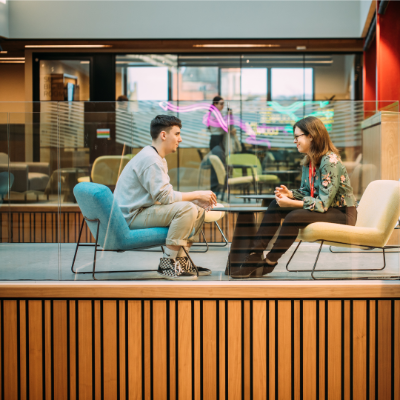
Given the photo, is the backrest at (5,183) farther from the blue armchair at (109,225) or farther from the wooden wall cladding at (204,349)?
the wooden wall cladding at (204,349)

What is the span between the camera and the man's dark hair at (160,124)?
2135 millimetres

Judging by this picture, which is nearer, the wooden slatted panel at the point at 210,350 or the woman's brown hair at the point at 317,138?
the wooden slatted panel at the point at 210,350

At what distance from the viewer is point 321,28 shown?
23.1ft

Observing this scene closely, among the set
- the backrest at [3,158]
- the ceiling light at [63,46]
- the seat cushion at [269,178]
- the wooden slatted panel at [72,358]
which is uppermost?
the ceiling light at [63,46]

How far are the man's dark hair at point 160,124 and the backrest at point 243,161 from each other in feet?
1.53

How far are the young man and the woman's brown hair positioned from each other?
0.54 meters

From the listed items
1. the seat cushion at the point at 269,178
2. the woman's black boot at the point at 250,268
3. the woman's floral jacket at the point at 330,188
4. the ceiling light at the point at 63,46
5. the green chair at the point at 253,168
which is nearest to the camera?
the woman's black boot at the point at 250,268

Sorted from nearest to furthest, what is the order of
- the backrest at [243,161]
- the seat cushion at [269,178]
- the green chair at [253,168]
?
the backrest at [243,161] < the green chair at [253,168] < the seat cushion at [269,178]

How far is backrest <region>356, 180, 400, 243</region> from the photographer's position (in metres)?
1.99

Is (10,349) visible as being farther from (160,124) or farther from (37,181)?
(160,124)

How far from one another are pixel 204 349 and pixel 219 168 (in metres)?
1.03

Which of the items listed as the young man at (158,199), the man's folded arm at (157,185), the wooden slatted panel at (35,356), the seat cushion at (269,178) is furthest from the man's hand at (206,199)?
the seat cushion at (269,178)

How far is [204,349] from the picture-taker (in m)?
1.70

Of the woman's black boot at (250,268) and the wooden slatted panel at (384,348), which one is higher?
the woman's black boot at (250,268)
